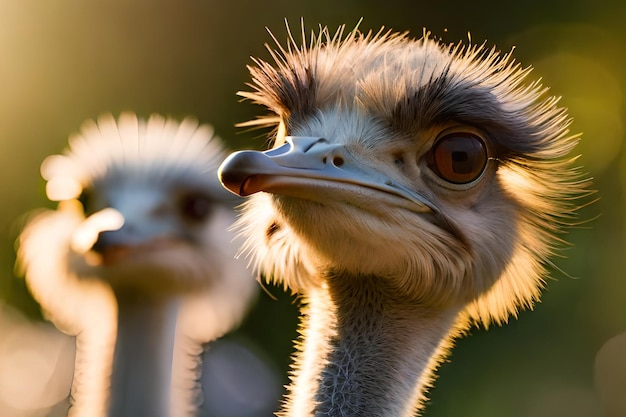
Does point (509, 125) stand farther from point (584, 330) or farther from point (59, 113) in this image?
point (59, 113)

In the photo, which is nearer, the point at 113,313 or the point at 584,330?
the point at 113,313

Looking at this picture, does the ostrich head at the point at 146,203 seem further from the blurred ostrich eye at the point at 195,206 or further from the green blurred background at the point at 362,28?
the green blurred background at the point at 362,28

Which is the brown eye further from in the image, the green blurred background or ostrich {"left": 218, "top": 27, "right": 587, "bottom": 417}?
the green blurred background

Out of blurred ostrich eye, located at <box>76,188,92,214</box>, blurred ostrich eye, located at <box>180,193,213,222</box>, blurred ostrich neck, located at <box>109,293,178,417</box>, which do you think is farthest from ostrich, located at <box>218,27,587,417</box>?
blurred ostrich eye, located at <box>76,188,92,214</box>

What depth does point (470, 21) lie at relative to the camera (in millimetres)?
6004

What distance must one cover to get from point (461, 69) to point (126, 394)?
1.73 metres

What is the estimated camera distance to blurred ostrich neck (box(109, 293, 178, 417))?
3.35 metres

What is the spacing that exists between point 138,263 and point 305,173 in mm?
1839

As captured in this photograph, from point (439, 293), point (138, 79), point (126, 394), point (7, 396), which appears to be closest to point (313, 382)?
point (439, 293)

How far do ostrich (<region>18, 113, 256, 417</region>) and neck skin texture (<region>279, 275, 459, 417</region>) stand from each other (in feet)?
4.42

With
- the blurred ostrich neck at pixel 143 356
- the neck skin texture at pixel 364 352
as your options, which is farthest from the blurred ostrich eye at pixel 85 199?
the neck skin texture at pixel 364 352

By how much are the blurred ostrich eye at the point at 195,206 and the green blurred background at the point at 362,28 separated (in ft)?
5.19

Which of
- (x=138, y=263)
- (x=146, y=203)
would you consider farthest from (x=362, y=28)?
(x=138, y=263)

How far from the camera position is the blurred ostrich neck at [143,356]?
3.35 meters
